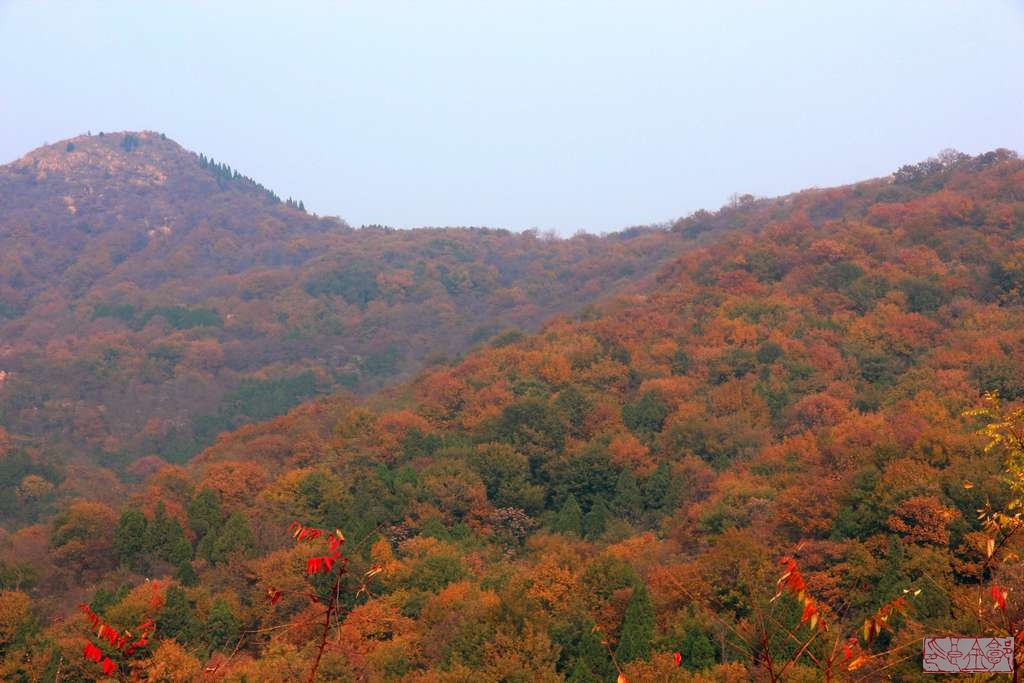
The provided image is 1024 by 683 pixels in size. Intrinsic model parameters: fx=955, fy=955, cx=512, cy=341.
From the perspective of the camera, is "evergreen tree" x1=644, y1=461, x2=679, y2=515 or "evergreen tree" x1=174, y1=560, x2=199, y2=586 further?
"evergreen tree" x1=644, y1=461, x2=679, y2=515

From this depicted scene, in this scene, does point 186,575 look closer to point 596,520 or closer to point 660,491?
point 596,520

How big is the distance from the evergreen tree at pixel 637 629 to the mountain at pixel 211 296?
35.5 m

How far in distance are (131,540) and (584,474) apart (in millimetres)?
14011

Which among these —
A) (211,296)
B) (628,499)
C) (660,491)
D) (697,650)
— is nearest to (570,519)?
(628,499)

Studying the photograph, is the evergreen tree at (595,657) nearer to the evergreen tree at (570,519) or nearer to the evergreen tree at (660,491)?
the evergreen tree at (570,519)

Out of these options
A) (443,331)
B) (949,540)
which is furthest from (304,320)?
(949,540)

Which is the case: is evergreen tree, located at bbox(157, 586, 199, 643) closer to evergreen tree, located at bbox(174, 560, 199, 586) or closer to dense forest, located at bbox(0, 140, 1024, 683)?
dense forest, located at bbox(0, 140, 1024, 683)

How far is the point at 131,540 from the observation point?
86.9 ft

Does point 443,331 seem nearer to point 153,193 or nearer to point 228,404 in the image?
point 228,404

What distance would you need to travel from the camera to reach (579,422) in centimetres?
3509

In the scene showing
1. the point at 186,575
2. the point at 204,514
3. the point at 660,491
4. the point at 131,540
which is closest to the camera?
the point at 186,575

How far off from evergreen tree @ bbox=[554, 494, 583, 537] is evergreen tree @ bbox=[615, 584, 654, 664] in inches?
336

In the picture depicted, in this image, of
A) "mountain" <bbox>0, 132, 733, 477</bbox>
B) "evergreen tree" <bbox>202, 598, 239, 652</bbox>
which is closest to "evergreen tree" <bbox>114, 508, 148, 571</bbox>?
"evergreen tree" <bbox>202, 598, 239, 652</bbox>

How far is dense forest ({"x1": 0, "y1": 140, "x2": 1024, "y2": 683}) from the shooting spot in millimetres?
17781
